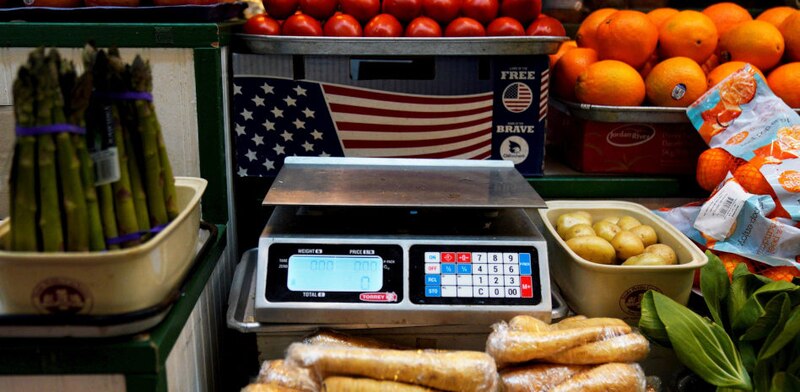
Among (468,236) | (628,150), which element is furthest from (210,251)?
(628,150)

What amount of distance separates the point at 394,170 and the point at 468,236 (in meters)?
0.37

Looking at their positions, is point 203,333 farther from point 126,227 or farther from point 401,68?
point 401,68

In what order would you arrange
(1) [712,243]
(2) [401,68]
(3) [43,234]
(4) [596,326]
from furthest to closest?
(2) [401,68], (1) [712,243], (4) [596,326], (3) [43,234]

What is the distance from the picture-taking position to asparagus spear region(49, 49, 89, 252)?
3.55ft

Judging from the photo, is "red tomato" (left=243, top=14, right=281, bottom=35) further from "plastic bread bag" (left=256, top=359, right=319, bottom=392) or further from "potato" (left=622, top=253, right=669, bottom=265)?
"potato" (left=622, top=253, right=669, bottom=265)

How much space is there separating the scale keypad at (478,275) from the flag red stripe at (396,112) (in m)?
0.57

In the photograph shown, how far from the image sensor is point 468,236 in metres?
1.56

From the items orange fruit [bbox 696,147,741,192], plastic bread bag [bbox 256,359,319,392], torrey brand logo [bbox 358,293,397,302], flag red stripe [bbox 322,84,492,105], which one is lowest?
plastic bread bag [bbox 256,359,319,392]

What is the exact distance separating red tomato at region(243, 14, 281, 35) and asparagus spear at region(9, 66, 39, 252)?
2.91 ft

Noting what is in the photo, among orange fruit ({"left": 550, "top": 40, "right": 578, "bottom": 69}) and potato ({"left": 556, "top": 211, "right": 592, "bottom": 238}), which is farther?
orange fruit ({"left": 550, "top": 40, "right": 578, "bottom": 69})

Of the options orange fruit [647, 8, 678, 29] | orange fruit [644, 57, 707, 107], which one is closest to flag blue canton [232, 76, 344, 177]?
orange fruit [644, 57, 707, 107]

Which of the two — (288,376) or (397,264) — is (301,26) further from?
(288,376)

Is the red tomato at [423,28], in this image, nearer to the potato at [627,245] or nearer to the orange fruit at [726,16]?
the potato at [627,245]

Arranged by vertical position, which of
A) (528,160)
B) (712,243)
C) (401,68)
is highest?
(401,68)
